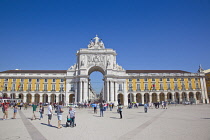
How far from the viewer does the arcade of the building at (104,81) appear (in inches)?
2414

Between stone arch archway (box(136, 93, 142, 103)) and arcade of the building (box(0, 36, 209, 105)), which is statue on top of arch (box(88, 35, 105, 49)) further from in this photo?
stone arch archway (box(136, 93, 142, 103))

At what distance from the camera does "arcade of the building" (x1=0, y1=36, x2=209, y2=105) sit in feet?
201

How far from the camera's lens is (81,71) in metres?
60.3

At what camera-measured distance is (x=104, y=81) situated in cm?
6444

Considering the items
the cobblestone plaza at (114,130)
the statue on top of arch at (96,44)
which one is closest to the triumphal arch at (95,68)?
the statue on top of arch at (96,44)

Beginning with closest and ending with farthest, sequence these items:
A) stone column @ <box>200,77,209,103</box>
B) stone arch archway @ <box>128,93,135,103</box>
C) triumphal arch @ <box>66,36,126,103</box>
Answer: triumphal arch @ <box>66,36,126,103</box> → stone arch archway @ <box>128,93,135,103</box> → stone column @ <box>200,77,209,103</box>

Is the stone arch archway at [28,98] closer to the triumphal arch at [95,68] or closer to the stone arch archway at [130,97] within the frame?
the triumphal arch at [95,68]

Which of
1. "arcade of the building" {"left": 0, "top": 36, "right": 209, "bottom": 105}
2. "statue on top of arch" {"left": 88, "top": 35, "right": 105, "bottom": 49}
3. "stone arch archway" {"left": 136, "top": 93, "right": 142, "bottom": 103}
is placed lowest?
"stone arch archway" {"left": 136, "top": 93, "right": 142, "bottom": 103}

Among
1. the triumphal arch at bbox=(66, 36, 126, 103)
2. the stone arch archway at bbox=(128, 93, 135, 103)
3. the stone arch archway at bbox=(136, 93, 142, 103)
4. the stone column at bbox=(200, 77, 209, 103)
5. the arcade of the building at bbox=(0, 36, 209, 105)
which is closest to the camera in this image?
the triumphal arch at bbox=(66, 36, 126, 103)

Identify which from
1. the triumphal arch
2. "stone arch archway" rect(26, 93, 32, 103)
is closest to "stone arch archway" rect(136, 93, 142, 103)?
the triumphal arch

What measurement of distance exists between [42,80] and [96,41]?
2494 centimetres

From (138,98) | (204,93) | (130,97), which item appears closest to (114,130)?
(130,97)

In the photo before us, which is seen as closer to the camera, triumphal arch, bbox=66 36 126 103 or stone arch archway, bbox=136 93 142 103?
triumphal arch, bbox=66 36 126 103

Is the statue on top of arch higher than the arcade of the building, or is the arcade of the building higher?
the statue on top of arch
